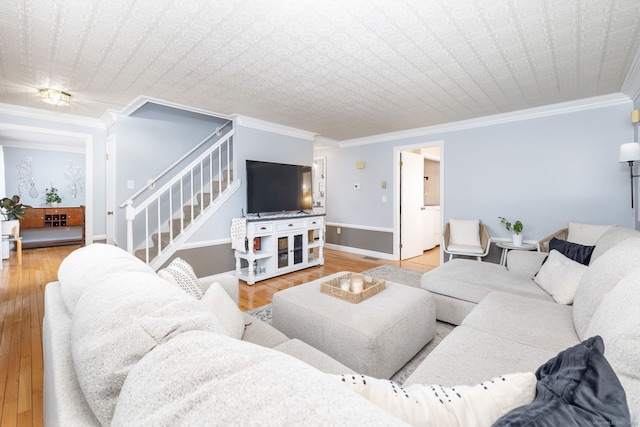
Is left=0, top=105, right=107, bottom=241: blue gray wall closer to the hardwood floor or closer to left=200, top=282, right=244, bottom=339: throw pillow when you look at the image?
the hardwood floor

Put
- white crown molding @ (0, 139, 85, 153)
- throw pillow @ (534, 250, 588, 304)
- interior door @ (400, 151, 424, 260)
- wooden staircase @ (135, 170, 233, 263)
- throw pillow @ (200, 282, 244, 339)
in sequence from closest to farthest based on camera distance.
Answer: throw pillow @ (200, 282, 244, 339) → throw pillow @ (534, 250, 588, 304) → wooden staircase @ (135, 170, 233, 263) → interior door @ (400, 151, 424, 260) → white crown molding @ (0, 139, 85, 153)

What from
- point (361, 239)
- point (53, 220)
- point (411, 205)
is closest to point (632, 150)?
point (411, 205)

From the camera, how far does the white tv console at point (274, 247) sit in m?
3.91

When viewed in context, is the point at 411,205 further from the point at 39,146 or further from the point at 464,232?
the point at 39,146

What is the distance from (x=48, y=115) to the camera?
13.0 ft

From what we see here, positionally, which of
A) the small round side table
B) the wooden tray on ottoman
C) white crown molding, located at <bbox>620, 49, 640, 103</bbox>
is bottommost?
the wooden tray on ottoman

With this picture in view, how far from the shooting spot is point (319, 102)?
3.53 metres

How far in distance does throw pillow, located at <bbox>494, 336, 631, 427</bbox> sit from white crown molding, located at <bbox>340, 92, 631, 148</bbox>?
165 inches

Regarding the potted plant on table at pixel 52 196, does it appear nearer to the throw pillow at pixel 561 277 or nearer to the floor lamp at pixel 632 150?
the throw pillow at pixel 561 277

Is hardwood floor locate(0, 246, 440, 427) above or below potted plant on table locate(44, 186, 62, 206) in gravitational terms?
below

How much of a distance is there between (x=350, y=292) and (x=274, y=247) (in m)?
2.25

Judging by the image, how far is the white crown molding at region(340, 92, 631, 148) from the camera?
3340mm

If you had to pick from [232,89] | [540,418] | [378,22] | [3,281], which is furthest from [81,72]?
[540,418]

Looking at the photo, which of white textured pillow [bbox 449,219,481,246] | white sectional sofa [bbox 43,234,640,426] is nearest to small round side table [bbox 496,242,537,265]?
white textured pillow [bbox 449,219,481,246]
